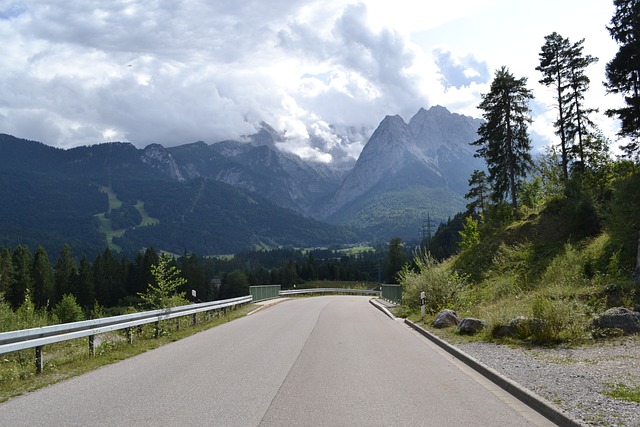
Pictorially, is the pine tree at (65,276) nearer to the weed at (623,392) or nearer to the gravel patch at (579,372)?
the gravel patch at (579,372)

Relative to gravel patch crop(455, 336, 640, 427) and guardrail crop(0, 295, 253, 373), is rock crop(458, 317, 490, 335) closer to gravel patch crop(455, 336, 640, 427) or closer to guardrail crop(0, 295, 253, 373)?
gravel patch crop(455, 336, 640, 427)

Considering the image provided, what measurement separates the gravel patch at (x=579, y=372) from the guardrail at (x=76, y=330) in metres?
8.51

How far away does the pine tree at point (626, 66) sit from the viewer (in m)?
A: 25.1

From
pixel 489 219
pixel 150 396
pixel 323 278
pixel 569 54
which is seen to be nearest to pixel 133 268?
pixel 323 278

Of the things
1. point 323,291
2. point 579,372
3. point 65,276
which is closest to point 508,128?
point 579,372

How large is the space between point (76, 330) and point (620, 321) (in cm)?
1297

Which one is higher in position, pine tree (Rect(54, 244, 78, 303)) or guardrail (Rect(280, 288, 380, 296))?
pine tree (Rect(54, 244, 78, 303))

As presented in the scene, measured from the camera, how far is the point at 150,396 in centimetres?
799

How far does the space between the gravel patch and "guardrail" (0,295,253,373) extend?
27.9ft

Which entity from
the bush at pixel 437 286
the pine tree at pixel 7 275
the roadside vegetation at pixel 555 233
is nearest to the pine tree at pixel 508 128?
the roadside vegetation at pixel 555 233

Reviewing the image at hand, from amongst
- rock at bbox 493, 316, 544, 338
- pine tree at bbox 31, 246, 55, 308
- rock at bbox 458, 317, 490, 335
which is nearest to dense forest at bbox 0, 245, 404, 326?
pine tree at bbox 31, 246, 55, 308

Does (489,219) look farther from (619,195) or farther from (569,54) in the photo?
(619,195)

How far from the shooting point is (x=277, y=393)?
8164mm

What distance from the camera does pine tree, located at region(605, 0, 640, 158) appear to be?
25.1 meters
